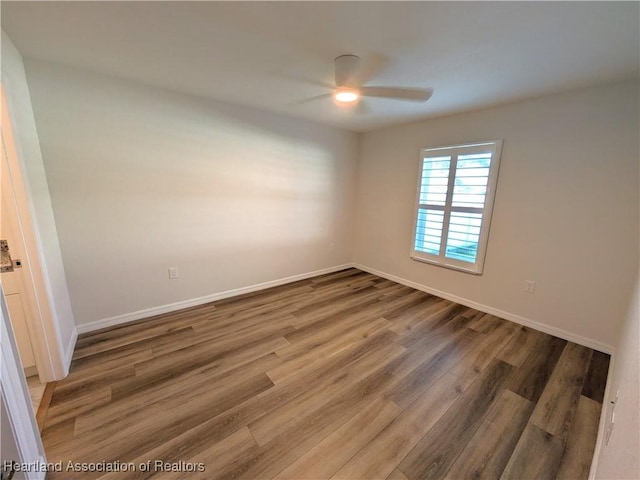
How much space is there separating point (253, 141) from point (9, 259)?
89.0 inches

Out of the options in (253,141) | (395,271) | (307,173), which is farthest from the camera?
(395,271)

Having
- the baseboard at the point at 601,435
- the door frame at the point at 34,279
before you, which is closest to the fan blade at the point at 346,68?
the door frame at the point at 34,279

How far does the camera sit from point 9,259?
1598mm

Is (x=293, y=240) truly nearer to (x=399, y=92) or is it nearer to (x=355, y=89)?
(x=355, y=89)

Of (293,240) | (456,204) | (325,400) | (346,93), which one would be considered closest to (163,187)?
(293,240)

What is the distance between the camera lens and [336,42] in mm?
1608

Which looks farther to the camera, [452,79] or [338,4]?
[452,79]

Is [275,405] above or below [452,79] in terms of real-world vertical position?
below

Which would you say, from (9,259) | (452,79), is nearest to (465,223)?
(452,79)

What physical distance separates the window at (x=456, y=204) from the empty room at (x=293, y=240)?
3 cm

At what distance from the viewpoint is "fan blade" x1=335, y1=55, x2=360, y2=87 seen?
1752mm

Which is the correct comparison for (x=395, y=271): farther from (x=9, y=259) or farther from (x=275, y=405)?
(x=9, y=259)

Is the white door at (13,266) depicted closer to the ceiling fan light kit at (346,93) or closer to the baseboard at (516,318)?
the ceiling fan light kit at (346,93)

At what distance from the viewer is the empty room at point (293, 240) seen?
1.35 meters
